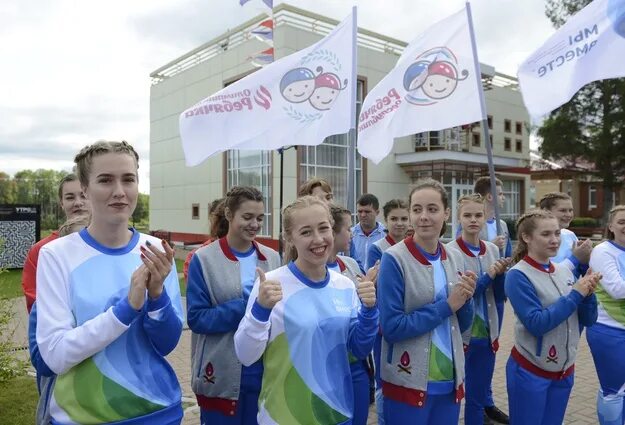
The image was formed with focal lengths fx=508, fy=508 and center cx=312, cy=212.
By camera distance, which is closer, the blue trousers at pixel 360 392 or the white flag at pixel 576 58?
the blue trousers at pixel 360 392

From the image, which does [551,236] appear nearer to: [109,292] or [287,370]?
[287,370]

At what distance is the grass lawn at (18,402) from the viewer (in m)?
4.73

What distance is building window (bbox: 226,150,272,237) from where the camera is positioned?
2275cm

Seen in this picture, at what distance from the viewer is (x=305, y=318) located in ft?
8.23

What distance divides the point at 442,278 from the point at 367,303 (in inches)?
33.3

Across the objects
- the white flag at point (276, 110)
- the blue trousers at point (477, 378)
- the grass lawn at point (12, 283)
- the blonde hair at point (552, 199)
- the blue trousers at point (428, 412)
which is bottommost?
the grass lawn at point (12, 283)

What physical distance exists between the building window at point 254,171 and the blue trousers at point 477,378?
58.6ft

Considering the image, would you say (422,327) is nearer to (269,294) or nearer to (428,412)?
(428,412)

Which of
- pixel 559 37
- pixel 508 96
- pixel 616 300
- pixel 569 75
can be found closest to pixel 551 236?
pixel 616 300

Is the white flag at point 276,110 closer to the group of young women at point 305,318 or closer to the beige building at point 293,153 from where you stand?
the group of young women at point 305,318

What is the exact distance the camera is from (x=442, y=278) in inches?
124

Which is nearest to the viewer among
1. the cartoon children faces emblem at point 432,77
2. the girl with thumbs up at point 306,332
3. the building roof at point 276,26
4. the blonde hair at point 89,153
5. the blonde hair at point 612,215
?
the blonde hair at point 89,153

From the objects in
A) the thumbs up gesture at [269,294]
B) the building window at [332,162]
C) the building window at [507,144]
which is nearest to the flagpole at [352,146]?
the thumbs up gesture at [269,294]

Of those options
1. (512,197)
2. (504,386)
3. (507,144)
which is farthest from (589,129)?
(504,386)
